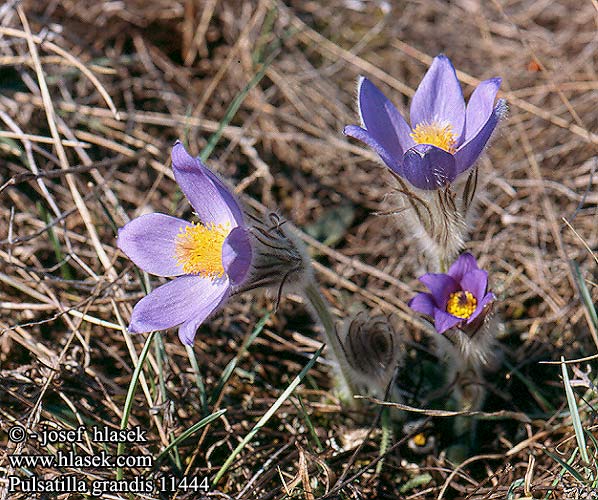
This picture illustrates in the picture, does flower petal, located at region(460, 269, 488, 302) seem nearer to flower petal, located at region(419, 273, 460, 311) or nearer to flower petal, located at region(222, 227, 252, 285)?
flower petal, located at region(419, 273, 460, 311)

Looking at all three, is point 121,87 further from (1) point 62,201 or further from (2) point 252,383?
(2) point 252,383

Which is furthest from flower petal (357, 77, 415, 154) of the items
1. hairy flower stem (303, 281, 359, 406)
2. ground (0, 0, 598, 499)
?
hairy flower stem (303, 281, 359, 406)

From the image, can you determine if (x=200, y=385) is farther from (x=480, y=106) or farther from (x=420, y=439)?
(x=480, y=106)

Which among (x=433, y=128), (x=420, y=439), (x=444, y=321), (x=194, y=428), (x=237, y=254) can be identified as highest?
(x=433, y=128)

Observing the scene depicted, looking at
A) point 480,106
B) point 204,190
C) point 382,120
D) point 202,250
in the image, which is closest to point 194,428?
point 202,250

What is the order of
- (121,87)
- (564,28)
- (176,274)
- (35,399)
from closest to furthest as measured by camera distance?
(176,274) < (35,399) < (121,87) < (564,28)

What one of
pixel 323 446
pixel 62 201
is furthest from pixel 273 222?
pixel 62 201

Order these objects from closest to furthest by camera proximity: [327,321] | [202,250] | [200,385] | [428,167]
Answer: [428,167]
[202,250]
[327,321]
[200,385]
